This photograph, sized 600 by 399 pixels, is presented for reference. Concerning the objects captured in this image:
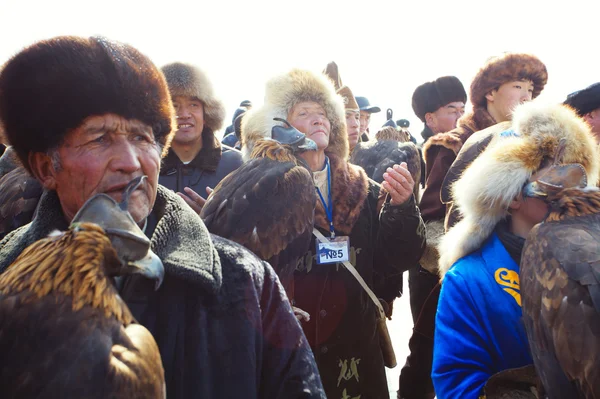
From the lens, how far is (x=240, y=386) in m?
1.39

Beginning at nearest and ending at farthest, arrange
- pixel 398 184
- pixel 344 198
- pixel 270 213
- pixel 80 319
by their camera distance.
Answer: pixel 80 319, pixel 270 213, pixel 398 184, pixel 344 198

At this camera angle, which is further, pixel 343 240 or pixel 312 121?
pixel 312 121

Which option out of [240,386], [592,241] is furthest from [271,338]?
[592,241]

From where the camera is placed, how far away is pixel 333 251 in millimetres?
3000

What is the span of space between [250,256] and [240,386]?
0.41 metres

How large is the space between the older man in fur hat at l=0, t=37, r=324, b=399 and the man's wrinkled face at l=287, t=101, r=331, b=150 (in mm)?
1742

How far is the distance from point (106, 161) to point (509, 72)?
11.6 ft

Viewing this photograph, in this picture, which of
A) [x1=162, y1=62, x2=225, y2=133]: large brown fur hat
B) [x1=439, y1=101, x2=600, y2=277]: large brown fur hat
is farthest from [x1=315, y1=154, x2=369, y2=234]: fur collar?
[x1=162, y1=62, x2=225, y2=133]: large brown fur hat

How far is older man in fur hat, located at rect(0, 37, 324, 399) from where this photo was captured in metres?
1.40

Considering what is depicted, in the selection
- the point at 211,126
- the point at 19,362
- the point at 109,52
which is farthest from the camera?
the point at 211,126

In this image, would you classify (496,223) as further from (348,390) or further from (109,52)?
(109,52)

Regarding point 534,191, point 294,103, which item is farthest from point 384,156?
point 534,191

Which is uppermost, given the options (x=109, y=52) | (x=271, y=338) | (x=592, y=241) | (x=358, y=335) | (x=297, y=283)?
(x=109, y=52)

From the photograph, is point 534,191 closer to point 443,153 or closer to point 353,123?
point 443,153
